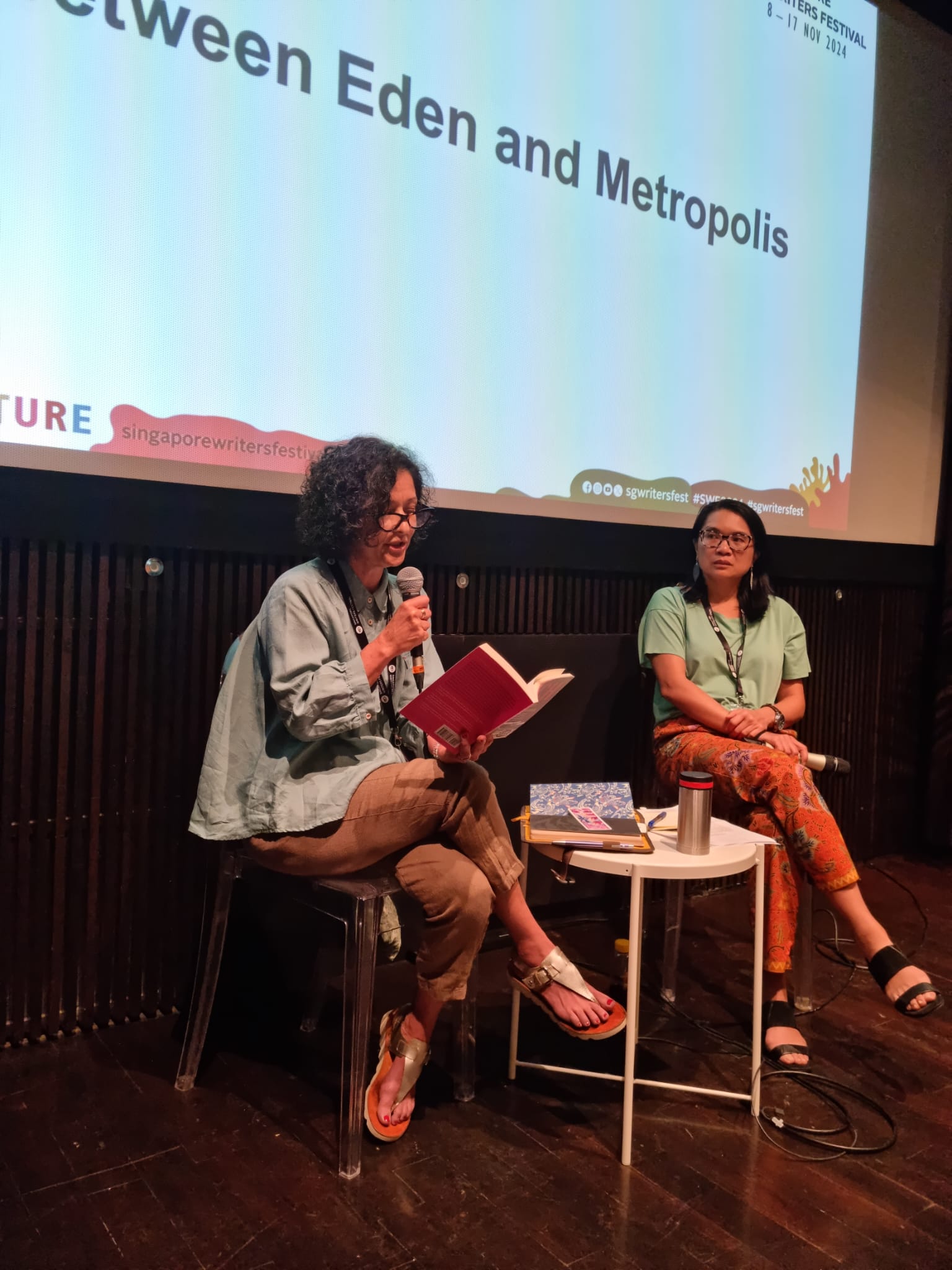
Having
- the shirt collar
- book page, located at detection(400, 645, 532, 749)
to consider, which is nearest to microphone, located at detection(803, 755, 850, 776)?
book page, located at detection(400, 645, 532, 749)

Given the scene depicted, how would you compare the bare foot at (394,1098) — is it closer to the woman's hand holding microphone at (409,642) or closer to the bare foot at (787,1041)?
the woman's hand holding microphone at (409,642)

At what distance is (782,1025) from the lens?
6.98 ft

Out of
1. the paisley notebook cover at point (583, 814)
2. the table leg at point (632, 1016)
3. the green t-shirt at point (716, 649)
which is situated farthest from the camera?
the green t-shirt at point (716, 649)

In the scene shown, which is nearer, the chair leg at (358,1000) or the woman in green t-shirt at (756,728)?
the chair leg at (358,1000)

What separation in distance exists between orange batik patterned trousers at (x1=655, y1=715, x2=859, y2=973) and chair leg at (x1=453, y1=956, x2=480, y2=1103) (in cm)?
73

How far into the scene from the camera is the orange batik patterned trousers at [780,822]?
2.12m

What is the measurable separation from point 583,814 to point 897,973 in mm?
746

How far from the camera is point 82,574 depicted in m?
2.04

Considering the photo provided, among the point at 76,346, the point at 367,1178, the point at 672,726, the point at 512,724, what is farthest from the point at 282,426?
the point at 367,1178

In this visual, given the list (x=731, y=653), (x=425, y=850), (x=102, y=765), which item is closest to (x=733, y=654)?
(x=731, y=653)

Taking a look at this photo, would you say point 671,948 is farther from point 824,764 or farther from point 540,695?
point 540,695

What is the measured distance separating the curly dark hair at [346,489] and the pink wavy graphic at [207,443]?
24cm

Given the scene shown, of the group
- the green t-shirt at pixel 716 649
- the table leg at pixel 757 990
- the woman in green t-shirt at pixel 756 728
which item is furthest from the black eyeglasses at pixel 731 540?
the table leg at pixel 757 990

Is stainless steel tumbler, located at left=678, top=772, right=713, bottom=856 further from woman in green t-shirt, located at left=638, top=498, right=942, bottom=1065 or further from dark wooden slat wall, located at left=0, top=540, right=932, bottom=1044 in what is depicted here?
dark wooden slat wall, located at left=0, top=540, right=932, bottom=1044
